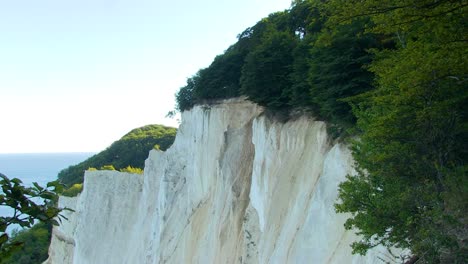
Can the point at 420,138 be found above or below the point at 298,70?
below

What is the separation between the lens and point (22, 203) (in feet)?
7.25

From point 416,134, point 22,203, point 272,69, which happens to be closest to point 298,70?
point 272,69

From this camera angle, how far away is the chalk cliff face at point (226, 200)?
1197 centimetres

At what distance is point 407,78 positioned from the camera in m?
6.40

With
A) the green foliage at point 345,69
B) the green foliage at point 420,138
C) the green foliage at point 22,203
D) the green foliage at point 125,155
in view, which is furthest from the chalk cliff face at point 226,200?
the green foliage at point 125,155

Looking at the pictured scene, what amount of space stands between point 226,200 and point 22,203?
17731 millimetres

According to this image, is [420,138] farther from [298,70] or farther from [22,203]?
[298,70]

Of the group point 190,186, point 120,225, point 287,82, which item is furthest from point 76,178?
point 287,82

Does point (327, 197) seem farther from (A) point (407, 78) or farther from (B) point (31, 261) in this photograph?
(B) point (31, 261)

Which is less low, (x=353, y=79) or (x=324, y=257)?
(x=353, y=79)

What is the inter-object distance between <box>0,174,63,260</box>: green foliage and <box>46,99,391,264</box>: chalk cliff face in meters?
7.45

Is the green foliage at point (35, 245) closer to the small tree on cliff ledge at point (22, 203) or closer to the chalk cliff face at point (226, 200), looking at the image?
the chalk cliff face at point (226, 200)

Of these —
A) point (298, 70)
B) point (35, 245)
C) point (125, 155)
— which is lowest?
point (35, 245)

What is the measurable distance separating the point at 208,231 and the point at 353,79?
1209cm
